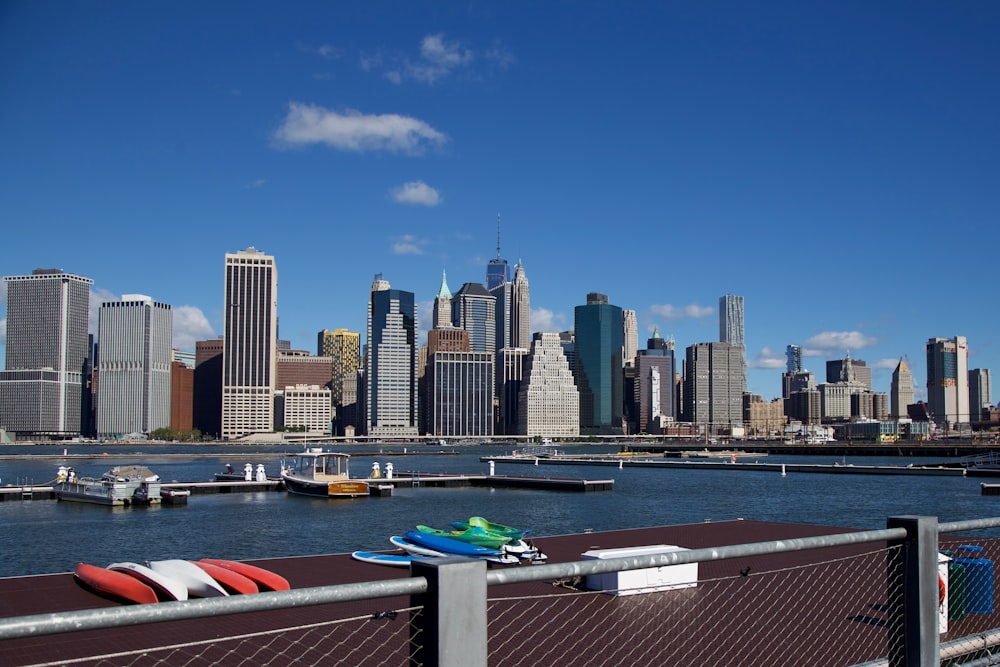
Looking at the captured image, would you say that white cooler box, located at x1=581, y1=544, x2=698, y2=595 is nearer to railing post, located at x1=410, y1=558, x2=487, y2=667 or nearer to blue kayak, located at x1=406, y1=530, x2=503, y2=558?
blue kayak, located at x1=406, y1=530, x2=503, y2=558

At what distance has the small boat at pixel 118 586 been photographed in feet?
44.4

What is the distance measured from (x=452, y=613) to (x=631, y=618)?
826cm

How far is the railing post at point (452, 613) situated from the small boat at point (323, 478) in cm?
5301

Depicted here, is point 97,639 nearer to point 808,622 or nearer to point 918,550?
point 808,622

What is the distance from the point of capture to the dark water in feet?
112

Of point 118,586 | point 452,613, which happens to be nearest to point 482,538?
point 118,586

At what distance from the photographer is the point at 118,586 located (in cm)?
1385

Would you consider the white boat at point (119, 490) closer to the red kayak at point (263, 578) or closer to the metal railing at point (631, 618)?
the red kayak at point (263, 578)

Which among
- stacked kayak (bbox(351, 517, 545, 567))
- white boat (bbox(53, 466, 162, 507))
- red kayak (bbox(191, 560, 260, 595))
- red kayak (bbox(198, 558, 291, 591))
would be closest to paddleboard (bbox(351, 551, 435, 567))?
stacked kayak (bbox(351, 517, 545, 567))

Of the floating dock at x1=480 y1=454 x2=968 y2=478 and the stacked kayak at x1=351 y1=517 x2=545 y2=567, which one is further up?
the stacked kayak at x1=351 y1=517 x2=545 y2=567

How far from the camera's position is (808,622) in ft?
36.3

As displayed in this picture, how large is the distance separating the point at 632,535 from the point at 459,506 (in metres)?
31.9

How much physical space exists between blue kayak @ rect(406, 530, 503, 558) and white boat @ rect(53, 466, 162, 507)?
38814 millimetres

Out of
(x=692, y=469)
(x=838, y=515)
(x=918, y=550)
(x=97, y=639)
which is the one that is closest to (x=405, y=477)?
(x=838, y=515)
